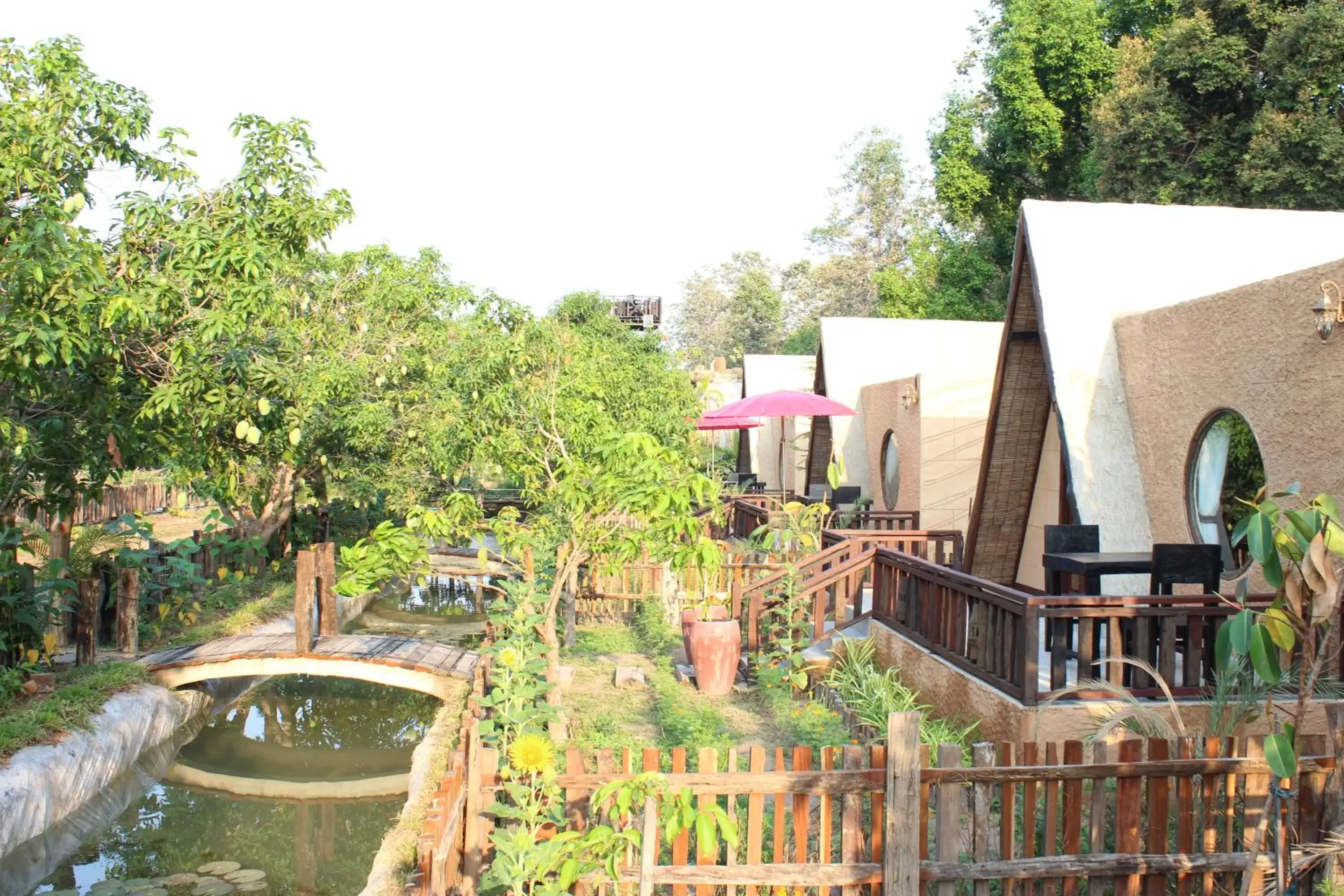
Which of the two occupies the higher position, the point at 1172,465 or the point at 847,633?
the point at 1172,465

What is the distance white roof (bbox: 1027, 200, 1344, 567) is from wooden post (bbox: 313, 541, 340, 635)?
786 centimetres

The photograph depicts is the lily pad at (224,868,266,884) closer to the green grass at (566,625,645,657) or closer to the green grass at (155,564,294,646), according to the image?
the green grass at (566,625,645,657)

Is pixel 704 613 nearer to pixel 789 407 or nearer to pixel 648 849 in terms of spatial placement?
pixel 648 849

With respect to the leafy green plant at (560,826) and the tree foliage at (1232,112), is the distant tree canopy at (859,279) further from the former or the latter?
the leafy green plant at (560,826)

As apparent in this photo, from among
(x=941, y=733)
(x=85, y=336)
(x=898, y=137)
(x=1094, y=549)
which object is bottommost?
(x=941, y=733)

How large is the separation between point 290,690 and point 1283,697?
464 inches

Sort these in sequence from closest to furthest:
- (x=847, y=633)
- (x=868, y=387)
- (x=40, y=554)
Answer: (x=847, y=633) → (x=40, y=554) → (x=868, y=387)

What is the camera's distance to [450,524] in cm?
811

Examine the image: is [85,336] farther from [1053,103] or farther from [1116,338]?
[1053,103]

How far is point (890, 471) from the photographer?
1577cm

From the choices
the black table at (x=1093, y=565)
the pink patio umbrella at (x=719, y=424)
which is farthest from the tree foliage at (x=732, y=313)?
the black table at (x=1093, y=565)

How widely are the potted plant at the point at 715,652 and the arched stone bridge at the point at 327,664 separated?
97.9 inches

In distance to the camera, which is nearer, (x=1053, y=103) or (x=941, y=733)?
(x=941, y=733)

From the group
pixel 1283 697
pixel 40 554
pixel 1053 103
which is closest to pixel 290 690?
pixel 40 554
